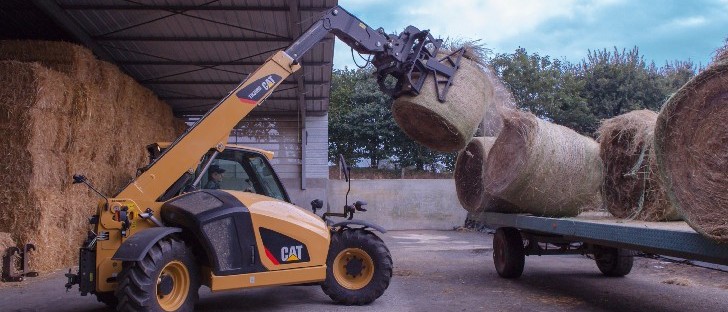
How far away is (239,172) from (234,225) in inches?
44.5

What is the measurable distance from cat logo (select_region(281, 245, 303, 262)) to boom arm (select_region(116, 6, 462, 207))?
1192 millimetres

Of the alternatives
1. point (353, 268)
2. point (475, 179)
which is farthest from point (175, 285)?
point (475, 179)

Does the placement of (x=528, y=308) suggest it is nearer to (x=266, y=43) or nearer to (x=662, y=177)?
(x=662, y=177)

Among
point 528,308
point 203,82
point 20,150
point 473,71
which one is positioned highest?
point 203,82

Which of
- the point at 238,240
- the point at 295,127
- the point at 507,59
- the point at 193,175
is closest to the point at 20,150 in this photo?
the point at 193,175

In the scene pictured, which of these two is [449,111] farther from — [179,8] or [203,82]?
[203,82]

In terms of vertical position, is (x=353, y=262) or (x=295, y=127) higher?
(x=295, y=127)

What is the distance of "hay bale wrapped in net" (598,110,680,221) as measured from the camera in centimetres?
646

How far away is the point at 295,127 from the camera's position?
1853 cm

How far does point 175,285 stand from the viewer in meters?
5.97

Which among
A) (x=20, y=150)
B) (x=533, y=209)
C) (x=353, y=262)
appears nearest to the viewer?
(x=353, y=262)

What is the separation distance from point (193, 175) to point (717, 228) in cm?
456

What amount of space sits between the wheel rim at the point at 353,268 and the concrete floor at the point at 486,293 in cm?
27

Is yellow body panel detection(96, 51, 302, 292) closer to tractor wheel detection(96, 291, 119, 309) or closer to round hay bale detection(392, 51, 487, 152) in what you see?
tractor wheel detection(96, 291, 119, 309)
